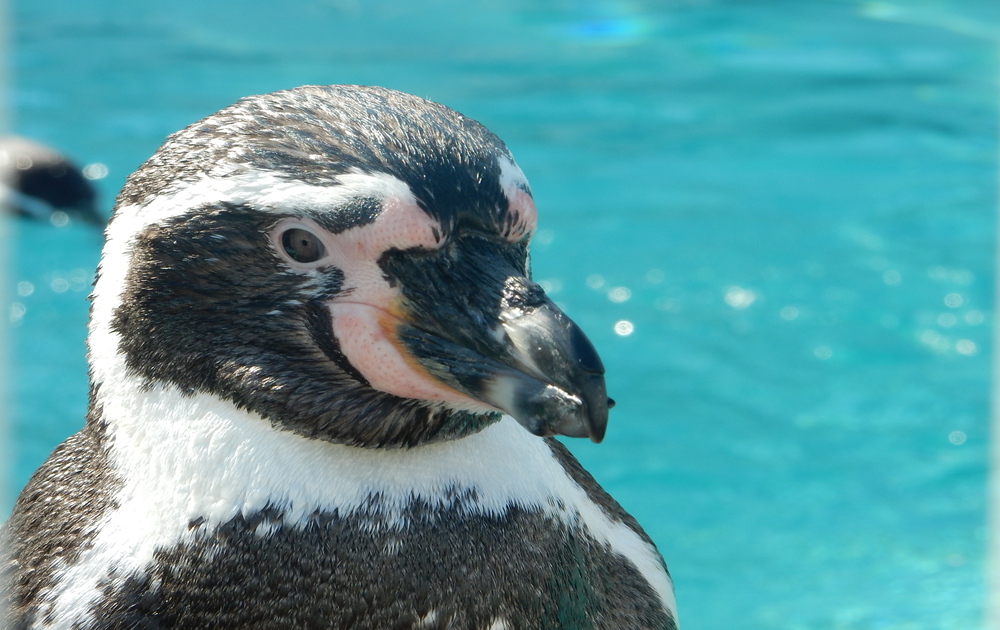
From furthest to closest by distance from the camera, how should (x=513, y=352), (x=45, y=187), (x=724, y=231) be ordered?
(x=45, y=187) → (x=724, y=231) → (x=513, y=352)

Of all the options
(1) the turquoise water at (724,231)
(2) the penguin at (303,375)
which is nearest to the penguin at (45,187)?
(1) the turquoise water at (724,231)

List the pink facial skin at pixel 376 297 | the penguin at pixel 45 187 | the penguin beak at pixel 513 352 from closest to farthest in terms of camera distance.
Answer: the penguin beak at pixel 513 352
the pink facial skin at pixel 376 297
the penguin at pixel 45 187

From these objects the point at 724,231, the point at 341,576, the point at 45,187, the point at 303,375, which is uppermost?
the point at 724,231

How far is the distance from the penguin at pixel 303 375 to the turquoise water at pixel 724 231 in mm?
2088

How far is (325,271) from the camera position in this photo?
4.72 ft

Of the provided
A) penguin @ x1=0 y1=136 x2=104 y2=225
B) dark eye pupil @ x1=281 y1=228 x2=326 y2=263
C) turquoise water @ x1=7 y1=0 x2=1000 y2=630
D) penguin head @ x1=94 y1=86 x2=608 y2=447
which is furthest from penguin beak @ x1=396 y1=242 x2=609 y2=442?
penguin @ x1=0 y1=136 x2=104 y2=225

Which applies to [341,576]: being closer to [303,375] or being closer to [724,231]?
[303,375]

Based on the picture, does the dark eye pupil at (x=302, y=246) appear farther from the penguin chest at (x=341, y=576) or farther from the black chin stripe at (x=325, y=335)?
the penguin chest at (x=341, y=576)

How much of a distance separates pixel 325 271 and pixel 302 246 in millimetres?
38

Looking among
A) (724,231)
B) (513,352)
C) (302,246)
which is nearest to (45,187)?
(724,231)

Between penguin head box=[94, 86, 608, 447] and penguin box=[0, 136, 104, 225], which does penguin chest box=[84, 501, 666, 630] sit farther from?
penguin box=[0, 136, 104, 225]

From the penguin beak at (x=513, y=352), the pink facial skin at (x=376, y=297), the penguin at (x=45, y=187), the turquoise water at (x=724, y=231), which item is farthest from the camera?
the penguin at (x=45, y=187)

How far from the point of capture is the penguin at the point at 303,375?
1.42 m

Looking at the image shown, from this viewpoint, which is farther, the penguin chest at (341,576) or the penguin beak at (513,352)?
the penguin chest at (341,576)
